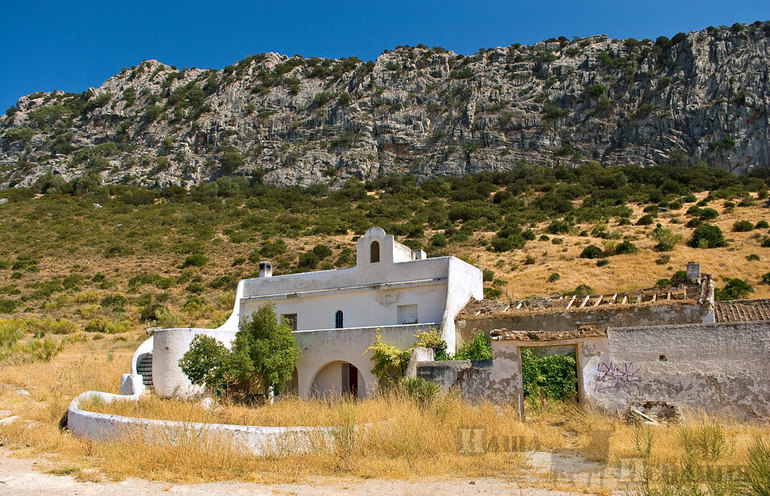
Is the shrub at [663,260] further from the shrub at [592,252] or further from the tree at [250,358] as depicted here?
the tree at [250,358]

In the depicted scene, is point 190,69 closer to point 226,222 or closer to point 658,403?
point 226,222

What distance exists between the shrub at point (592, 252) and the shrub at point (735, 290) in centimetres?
886

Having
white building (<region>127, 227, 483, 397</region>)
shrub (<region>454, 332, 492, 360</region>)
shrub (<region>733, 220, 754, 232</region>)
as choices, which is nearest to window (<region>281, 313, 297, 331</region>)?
white building (<region>127, 227, 483, 397</region>)

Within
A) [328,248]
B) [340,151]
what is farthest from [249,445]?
[340,151]

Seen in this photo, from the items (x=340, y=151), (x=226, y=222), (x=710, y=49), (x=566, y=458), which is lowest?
(x=566, y=458)

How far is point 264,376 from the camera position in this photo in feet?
63.4

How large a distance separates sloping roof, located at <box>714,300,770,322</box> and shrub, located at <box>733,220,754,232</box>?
24.7 m

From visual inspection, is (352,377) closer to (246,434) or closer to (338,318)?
(338,318)

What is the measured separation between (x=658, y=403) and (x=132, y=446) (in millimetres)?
11307

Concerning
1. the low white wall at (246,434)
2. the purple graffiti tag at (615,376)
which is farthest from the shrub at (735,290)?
the low white wall at (246,434)

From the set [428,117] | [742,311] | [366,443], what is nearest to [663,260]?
[742,311]

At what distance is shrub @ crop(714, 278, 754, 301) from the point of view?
30.6 metres

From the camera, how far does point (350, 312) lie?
22266 mm

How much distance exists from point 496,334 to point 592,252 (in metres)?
27.9
